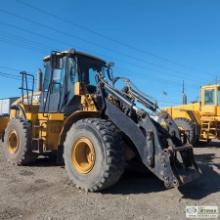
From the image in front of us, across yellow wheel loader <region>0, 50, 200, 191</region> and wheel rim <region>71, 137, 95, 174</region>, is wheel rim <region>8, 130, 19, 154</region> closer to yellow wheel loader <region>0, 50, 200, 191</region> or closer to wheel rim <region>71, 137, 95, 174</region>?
yellow wheel loader <region>0, 50, 200, 191</region>

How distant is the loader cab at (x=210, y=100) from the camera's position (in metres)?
15.6

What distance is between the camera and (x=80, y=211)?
5586 mm

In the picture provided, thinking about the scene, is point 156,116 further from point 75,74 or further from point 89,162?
point 75,74

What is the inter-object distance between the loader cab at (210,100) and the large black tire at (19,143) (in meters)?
9.07

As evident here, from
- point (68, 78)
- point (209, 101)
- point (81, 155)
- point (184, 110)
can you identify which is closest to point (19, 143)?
point (68, 78)

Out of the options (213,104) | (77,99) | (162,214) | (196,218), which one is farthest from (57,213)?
(213,104)

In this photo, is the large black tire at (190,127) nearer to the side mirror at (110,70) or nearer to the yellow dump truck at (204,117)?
the yellow dump truck at (204,117)

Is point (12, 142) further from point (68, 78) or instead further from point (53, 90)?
point (68, 78)

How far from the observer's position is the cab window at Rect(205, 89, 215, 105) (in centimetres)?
1580

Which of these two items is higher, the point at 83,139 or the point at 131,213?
the point at 83,139

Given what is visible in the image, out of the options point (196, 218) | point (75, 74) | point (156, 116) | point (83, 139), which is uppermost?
point (75, 74)

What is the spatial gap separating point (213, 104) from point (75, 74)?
877 cm

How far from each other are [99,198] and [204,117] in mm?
10545

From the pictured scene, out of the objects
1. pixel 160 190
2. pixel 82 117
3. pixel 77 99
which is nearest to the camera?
pixel 160 190
